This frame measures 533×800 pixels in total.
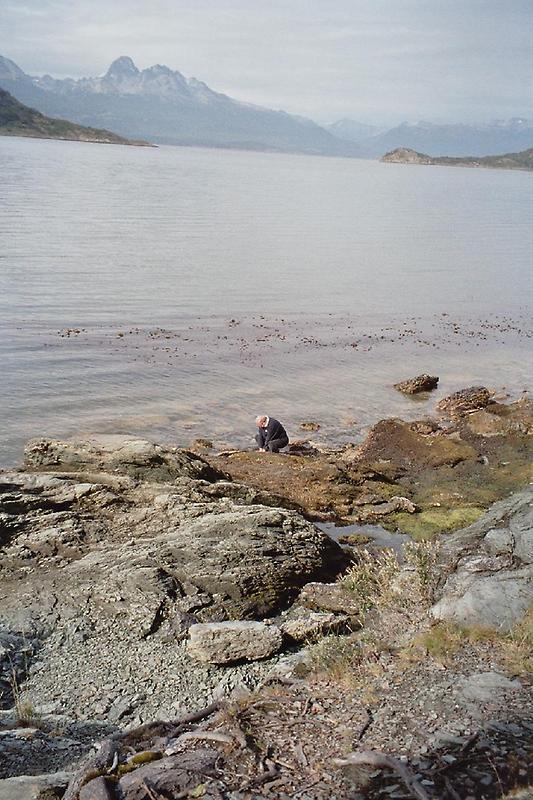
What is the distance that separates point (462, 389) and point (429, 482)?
1313 cm

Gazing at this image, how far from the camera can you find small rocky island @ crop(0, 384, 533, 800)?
6762mm

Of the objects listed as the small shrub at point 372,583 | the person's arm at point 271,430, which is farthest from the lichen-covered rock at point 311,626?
the person's arm at point 271,430

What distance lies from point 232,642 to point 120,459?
7.35 metres

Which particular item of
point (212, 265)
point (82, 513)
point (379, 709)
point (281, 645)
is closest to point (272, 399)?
point (82, 513)

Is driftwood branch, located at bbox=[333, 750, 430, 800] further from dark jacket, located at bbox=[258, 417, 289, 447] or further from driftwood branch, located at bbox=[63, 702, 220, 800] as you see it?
dark jacket, located at bbox=[258, 417, 289, 447]

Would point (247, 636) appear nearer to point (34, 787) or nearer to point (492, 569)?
point (492, 569)

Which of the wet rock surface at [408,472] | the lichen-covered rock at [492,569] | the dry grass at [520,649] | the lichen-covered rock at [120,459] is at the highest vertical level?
the dry grass at [520,649]

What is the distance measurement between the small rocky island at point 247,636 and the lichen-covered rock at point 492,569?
0.16ft

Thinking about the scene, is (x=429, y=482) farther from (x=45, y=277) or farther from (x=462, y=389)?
(x=45, y=277)

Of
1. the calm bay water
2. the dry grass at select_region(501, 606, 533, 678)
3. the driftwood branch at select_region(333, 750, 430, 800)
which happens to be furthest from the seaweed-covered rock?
the driftwood branch at select_region(333, 750, 430, 800)

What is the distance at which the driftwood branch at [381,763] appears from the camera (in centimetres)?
612

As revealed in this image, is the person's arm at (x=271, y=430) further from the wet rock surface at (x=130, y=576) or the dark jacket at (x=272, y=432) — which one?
the wet rock surface at (x=130, y=576)

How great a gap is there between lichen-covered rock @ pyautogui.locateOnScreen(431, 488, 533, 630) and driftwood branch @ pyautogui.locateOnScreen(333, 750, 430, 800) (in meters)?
3.27

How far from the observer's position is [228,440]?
24.1 meters
